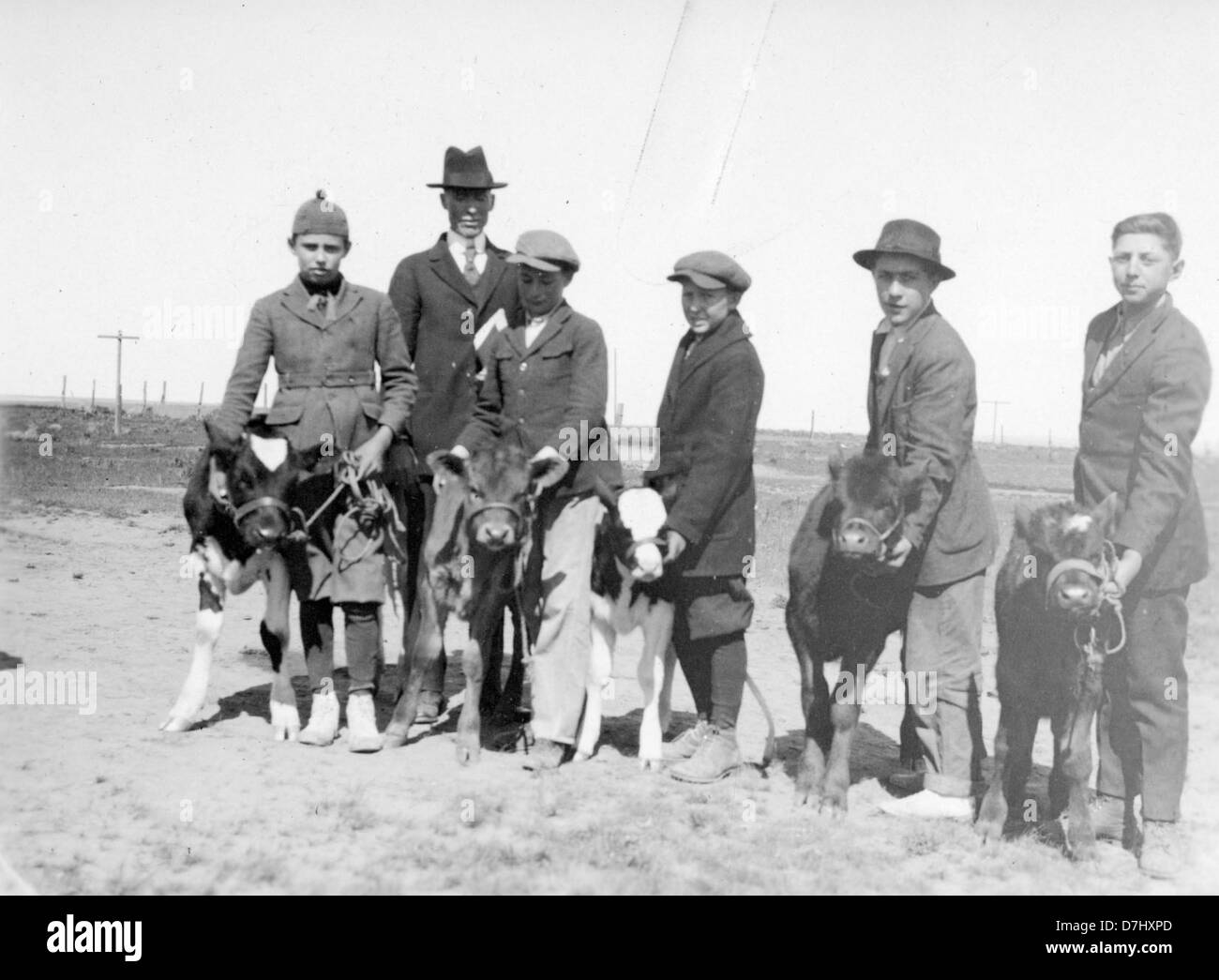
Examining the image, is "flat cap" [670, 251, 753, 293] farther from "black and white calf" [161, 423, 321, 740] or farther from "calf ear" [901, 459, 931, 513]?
"black and white calf" [161, 423, 321, 740]

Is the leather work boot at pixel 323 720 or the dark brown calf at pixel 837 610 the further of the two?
the leather work boot at pixel 323 720

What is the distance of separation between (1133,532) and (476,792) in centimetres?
373

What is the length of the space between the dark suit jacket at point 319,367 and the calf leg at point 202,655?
3.56 ft

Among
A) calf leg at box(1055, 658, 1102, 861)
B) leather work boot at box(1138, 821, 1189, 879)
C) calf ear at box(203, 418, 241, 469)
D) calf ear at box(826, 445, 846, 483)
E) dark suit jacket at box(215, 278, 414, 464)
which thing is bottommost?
leather work boot at box(1138, 821, 1189, 879)

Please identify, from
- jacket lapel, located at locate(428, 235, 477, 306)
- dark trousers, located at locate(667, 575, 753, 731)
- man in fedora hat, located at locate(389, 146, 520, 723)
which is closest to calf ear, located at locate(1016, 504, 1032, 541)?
dark trousers, located at locate(667, 575, 753, 731)

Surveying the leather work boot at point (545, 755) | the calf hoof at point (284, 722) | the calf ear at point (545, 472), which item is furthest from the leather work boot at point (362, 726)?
the calf ear at point (545, 472)

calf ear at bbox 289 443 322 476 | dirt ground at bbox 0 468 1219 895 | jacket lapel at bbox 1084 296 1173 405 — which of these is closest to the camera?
dirt ground at bbox 0 468 1219 895

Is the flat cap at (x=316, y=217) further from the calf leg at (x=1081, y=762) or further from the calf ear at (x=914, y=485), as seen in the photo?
the calf leg at (x=1081, y=762)

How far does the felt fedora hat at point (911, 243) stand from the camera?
639 centimetres

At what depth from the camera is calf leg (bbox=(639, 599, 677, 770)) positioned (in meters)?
7.16

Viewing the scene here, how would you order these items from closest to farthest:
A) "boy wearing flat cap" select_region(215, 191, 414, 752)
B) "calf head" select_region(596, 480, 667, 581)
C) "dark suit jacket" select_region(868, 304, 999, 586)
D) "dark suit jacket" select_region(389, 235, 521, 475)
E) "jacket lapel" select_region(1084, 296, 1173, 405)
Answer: "jacket lapel" select_region(1084, 296, 1173, 405) < "dark suit jacket" select_region(868, 304, 999, 586) < "calf head" select_region(596, 480, 667, 581) < "boy wearing flat cap" select_region(215, 191, 414, 752) < "dark suit jacket" select_region(389, 235, 521, 475)

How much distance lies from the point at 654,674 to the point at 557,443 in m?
1.57
